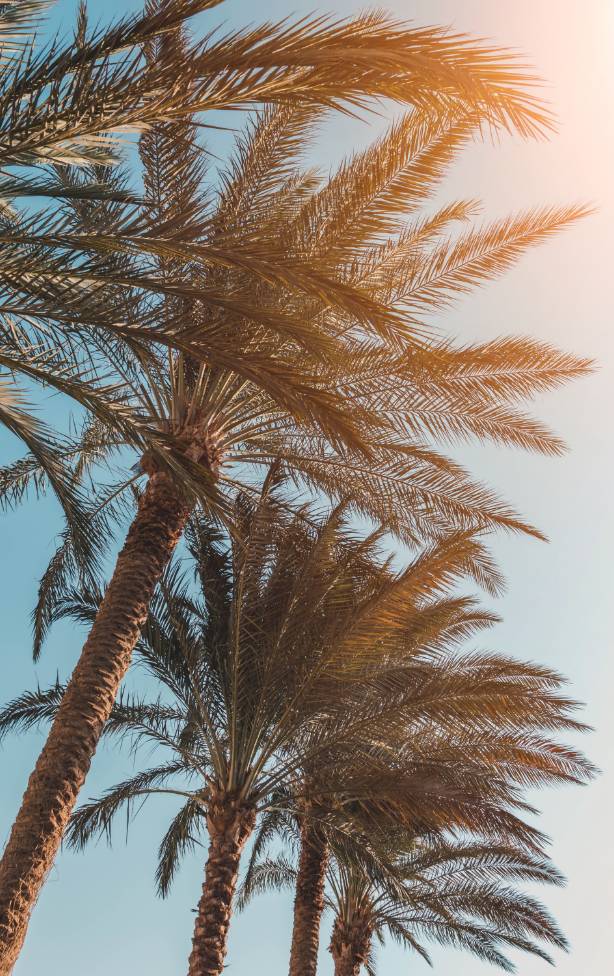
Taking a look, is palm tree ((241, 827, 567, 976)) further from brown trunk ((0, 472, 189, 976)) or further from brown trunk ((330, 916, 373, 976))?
brown trunk ((0, 472, 189, 976))

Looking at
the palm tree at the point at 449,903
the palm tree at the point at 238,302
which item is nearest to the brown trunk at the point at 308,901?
the palm tree at the point at 449,903

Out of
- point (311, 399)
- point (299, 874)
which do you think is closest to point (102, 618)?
point (311, 399)

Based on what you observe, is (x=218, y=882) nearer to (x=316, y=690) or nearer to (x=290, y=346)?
(x=316, y=690)

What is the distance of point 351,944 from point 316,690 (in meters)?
7.44

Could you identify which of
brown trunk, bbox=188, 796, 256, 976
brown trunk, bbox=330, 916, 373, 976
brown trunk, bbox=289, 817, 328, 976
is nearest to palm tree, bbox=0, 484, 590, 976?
brown trunk, bbox=188, 796, 256, 976

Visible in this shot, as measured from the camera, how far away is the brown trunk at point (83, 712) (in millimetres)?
5781

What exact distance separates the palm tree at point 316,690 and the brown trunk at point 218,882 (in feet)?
0.05

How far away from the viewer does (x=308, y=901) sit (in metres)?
11.6

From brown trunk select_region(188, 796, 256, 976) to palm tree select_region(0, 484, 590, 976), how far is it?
0.6 inches

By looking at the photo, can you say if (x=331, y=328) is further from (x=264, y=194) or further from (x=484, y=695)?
(x=484, y=695)

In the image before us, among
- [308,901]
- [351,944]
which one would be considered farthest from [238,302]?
[351,944]

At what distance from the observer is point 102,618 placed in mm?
7191

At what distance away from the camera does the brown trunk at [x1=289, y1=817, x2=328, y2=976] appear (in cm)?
1133

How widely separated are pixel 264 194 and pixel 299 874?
8990 millimetres
